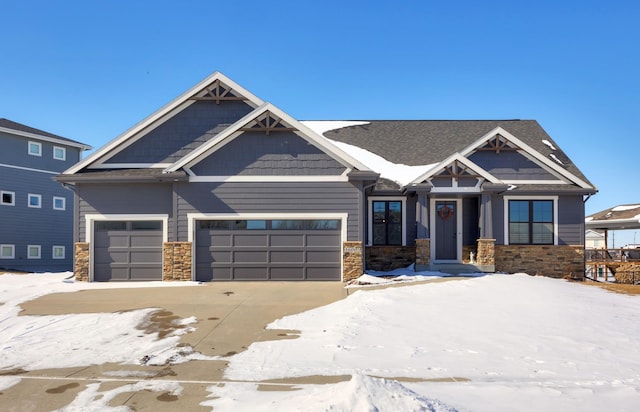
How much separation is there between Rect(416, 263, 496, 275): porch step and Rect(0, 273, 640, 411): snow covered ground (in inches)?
194

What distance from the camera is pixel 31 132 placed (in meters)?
26.2

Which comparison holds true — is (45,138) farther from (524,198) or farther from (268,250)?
(524,198)

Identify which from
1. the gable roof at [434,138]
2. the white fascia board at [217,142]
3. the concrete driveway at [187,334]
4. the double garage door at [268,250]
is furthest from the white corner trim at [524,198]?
the white fascia board at [217,142]

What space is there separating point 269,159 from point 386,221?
18.3 feet

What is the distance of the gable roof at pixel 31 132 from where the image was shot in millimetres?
25094

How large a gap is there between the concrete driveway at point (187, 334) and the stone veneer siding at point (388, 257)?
349 centimetres

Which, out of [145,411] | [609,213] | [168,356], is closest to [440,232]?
[168,356]

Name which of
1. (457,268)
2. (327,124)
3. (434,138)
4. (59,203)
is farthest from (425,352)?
(59,203)

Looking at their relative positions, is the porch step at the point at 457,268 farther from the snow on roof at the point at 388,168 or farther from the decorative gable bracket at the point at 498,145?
the decorative gable bracket at the point at 498,145

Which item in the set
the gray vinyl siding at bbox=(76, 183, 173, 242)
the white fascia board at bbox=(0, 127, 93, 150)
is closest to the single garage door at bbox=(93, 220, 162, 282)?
the gray vinyl siding at bbox=(76, 183, 173, 242)

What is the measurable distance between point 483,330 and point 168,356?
500 cm

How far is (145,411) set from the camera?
4.04 m

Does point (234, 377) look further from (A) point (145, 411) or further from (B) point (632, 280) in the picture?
(B) point (632, 280)

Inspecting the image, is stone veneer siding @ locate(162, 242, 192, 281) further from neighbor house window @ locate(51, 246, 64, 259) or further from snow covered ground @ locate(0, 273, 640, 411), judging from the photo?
neighbor house window @ locate(51, 246, 64, 259)
